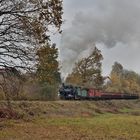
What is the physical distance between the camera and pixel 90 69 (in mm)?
92250

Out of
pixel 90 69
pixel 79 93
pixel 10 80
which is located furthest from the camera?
pixel 90 69

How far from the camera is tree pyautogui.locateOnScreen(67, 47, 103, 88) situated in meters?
91.5

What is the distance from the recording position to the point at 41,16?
979 inches

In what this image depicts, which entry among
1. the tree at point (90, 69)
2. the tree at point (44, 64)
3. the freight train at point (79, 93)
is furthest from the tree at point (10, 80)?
the tree at point (90, 69)

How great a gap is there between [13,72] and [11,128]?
361 centimetres

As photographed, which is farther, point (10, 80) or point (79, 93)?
point (79, 93)

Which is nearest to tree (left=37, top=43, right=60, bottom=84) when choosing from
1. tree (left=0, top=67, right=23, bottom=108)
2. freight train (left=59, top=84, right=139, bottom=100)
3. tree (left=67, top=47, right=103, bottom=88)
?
tree (left=0, top=67, right=23, bottom=108)

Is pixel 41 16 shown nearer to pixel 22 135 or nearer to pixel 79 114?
pixel 22 135

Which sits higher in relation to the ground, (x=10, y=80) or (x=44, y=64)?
(x=44, y=64)

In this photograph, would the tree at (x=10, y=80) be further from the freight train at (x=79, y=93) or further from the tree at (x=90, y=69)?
the tree at (x=90, y=69)

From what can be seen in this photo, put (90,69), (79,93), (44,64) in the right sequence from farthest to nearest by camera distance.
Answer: (90,69), (79,93), (44,64)

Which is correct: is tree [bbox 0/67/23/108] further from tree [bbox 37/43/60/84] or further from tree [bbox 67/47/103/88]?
tree [bbox 67/47/103/88]

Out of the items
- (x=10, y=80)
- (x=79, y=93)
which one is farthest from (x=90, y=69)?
(x=10, y=80)

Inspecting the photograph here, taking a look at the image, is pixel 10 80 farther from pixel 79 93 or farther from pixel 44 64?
pixel 79 93
